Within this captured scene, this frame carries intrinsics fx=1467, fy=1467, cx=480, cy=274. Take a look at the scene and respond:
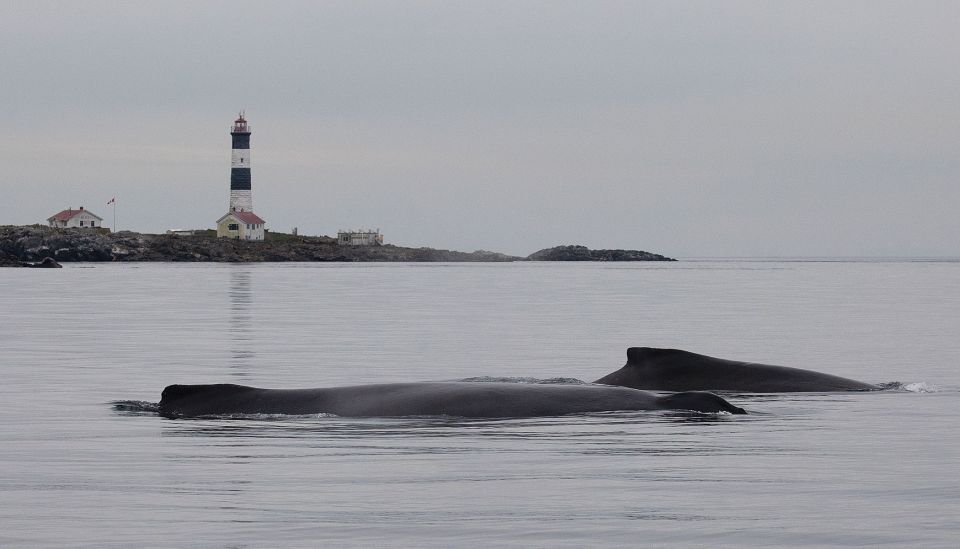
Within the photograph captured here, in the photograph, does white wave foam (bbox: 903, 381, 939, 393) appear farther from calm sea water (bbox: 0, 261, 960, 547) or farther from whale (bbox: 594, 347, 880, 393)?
whale (bbox: 594, 347, 880, 393)

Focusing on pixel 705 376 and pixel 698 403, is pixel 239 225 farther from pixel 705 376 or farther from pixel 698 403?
pixel 698 403

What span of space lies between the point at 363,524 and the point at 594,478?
2.83m

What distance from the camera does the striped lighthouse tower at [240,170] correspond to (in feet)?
570

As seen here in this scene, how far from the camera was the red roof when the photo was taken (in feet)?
627

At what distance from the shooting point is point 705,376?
2072 cm

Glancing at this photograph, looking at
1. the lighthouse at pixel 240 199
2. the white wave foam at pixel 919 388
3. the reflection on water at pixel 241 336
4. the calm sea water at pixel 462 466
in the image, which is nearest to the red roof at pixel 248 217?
the lighthouse at pixel 240 199

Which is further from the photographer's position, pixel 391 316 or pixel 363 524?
pixel 391 316

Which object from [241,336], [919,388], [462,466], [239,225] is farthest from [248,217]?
[462,466]

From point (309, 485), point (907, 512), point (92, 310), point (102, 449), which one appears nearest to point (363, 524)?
point (309, 485)

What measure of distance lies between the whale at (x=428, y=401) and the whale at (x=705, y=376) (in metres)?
2.62

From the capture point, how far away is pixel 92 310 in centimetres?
5472

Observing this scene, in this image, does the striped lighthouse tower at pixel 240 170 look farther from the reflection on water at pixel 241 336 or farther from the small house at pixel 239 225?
the reflection on water at pixel 241 336

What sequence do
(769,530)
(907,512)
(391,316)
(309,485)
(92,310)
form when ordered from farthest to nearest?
(92,310), (391,316), (309,485), (907,512), (769,530)

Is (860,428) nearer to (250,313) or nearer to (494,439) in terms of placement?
(494,439)
